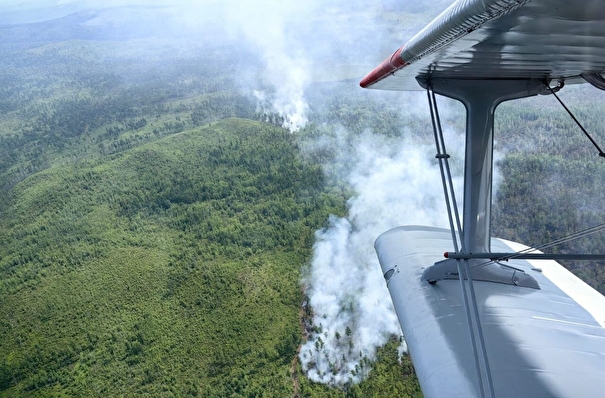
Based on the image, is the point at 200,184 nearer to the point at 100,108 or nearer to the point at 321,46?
the point at 100,108

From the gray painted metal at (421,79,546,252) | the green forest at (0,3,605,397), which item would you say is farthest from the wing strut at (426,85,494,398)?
the green forest at (0,3,605,397)

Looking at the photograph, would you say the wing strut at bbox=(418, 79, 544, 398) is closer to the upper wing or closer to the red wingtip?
the upper wing

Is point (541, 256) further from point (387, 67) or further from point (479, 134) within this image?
point (387, 67)

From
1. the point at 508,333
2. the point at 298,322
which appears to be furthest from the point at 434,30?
the point at 298,322

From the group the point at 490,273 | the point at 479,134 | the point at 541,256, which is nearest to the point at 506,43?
the point at 541,256

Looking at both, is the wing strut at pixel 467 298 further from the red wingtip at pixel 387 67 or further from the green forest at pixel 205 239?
the green forest at pixel 205 239
